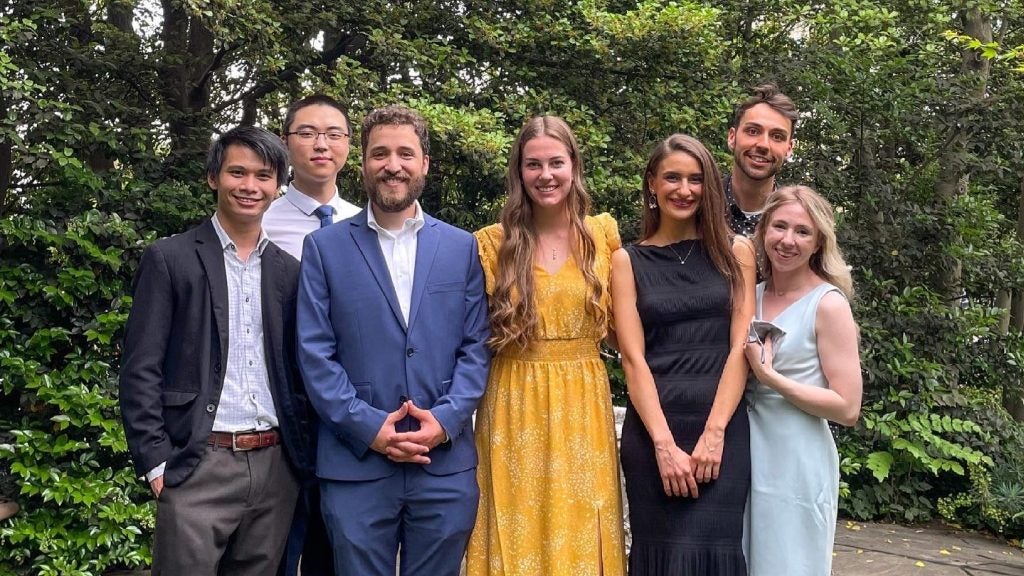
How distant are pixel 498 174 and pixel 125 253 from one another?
2224mm

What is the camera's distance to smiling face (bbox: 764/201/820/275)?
2.78m

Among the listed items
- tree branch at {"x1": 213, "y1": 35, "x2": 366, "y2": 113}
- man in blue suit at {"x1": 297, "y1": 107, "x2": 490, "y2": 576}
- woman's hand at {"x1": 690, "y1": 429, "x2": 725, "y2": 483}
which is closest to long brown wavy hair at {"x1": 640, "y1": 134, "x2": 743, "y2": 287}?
woman's hand at {"x1": 690, "y1": 429, "x2": 725, "y2": 483}

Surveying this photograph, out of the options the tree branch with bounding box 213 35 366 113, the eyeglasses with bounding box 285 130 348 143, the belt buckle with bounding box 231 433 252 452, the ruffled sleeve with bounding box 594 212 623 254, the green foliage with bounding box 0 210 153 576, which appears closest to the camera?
the belt buckle with bounding box 231 433 252 452

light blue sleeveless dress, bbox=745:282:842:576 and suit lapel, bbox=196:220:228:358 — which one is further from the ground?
suit lapel, bbox=196:220:228:358

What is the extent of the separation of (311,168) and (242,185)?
1.96ft

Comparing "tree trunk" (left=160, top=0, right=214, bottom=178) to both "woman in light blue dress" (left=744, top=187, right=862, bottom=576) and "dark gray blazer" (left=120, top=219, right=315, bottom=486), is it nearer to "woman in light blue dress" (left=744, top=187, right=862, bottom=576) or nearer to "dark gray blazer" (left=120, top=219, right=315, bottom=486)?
"dark gray blazer" (left=120, top=219, right=315, bottom=486)

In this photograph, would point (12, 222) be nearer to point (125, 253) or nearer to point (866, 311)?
point (125, 253)

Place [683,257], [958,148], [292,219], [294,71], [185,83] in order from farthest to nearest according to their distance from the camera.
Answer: [958,148], [185,83], [294,71], [292,219], [683,257]

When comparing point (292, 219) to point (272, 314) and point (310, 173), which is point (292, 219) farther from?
point (272, 314)

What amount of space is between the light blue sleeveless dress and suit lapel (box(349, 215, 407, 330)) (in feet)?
3.92

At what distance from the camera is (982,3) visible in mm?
6500

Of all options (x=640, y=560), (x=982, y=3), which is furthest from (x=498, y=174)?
(x=982, y=3)

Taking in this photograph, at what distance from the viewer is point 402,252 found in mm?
2797

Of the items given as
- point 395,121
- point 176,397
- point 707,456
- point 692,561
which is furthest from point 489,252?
point 692,561
